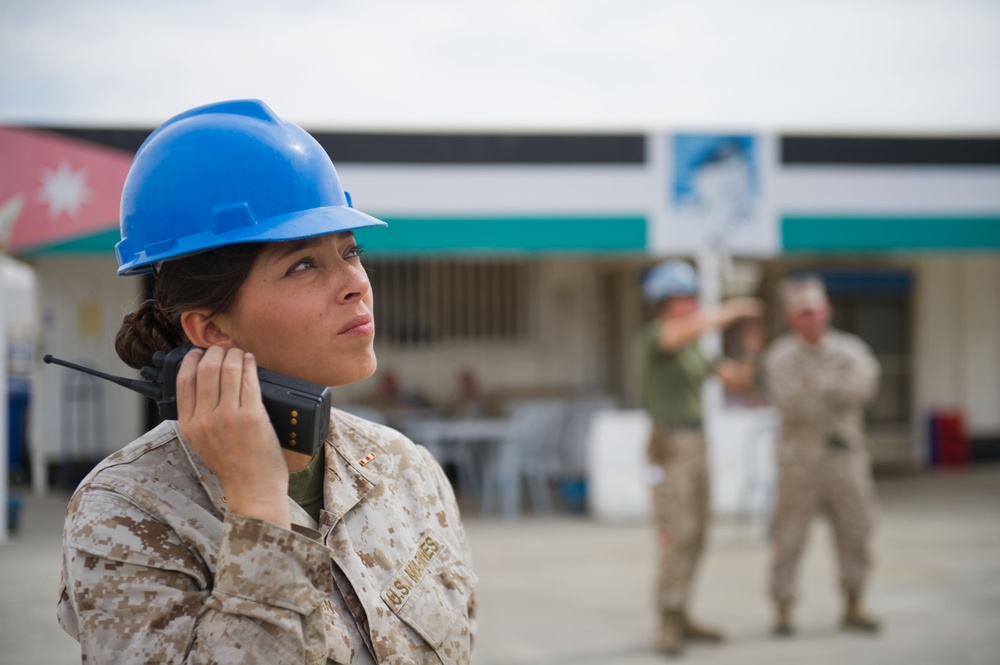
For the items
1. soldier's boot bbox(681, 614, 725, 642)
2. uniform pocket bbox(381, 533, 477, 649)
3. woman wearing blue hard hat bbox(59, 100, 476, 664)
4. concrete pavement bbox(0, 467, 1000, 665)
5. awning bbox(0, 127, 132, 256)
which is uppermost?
awning bbox(0, 127, 132, 256)

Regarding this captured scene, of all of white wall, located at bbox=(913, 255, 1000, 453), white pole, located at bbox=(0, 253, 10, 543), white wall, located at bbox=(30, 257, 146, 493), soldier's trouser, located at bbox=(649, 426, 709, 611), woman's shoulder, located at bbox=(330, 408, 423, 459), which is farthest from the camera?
white wall, located at bbox=(913, 255, 1000, 453)

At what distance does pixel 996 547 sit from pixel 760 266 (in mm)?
5754

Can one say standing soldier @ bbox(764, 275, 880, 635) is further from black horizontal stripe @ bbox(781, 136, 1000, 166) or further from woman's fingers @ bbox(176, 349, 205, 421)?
woman's fingers @ bbox(176, 349, 205, 421)

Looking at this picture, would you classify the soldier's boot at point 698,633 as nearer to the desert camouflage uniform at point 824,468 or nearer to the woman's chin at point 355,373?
the desert camouflage uniform at point 824,468

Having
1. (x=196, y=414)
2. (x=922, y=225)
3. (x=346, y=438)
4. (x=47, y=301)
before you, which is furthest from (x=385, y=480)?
(x=47, y=301)

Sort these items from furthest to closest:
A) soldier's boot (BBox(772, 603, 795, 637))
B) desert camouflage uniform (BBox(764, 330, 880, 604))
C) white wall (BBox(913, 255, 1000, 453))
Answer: white wall (BBox(913, 255, 1000, 453)) → soldier's boot (BBox(772, 603, 795, 637)) → desert camouflage uniform (BBox(764, 330, 880, 604))

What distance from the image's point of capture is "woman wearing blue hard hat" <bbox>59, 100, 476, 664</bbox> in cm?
123

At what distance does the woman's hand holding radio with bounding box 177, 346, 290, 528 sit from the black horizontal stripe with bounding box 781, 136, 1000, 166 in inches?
397

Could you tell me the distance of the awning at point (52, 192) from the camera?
9398 mm

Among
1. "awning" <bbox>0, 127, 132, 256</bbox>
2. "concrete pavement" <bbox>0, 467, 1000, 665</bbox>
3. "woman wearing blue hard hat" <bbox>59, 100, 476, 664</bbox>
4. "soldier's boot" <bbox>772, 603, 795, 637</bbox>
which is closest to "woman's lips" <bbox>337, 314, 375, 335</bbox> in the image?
"woman wearing blue hard hat" <bbox>59, 100, 476, 664</bbox>

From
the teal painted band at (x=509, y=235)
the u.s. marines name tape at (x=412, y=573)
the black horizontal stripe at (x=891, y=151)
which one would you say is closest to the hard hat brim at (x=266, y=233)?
the u.s. marines name tape at (x=412, y=573)

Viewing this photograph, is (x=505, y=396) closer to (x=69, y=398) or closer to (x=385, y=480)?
(x=69, y=398)

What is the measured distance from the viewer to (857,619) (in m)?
6.11

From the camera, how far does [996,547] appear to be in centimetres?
878
